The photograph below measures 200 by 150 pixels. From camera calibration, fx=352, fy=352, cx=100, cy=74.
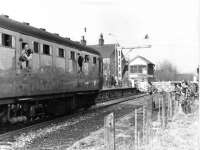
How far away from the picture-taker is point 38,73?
41.5ft

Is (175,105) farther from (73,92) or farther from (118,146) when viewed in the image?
(118,146)

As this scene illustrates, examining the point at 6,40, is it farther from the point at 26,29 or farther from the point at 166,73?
the point at 166,73

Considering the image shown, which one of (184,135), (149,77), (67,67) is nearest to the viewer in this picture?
(184,135)

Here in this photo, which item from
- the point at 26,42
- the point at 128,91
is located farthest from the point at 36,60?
the point at 128,91

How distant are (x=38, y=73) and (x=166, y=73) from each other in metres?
106

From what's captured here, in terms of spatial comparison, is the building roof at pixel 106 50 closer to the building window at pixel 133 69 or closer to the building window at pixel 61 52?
the building window at pixel 133 69

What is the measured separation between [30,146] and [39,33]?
5.48 meters

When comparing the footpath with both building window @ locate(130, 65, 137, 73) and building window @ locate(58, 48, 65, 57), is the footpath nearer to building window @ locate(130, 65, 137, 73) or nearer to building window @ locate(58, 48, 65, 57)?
building window @ locate(58, 48, 65, 57)

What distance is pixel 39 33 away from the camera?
515 inches

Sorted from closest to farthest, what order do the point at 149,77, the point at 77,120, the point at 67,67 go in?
the point at 77,120
the point at 67,67
the point at 149,77

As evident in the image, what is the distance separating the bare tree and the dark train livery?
9001 centimetres

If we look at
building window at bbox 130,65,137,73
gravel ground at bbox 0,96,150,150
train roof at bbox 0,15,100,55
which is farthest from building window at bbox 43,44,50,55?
building window at bbox 130,65,137,73

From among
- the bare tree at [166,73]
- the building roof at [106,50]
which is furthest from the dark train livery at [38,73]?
the bare tree at [166,73]

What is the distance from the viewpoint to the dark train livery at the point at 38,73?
35.1ft
